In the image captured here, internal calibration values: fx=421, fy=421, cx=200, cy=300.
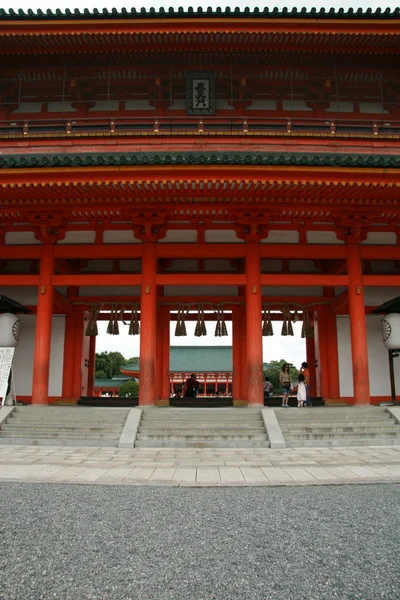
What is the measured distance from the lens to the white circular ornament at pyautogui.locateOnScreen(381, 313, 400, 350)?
1124 cm

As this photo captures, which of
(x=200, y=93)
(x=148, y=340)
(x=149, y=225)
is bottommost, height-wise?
(x=148, y=340)

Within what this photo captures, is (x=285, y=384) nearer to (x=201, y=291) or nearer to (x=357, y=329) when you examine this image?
(x=357, y=329)

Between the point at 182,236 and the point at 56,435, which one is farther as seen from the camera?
the point at 182,236

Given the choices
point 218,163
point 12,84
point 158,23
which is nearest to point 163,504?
point 218,163

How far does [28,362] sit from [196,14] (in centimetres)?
1150

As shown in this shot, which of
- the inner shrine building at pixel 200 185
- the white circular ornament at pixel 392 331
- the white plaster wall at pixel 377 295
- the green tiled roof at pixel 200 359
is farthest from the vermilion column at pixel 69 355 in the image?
the green tiled roof at pixel 200 359

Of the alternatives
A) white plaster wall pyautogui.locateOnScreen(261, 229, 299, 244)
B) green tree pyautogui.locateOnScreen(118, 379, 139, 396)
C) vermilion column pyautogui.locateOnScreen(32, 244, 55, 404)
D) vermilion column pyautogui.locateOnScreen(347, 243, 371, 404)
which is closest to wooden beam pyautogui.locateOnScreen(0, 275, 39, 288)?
vermilion column pyautogui.locateOnScreen(32, 244, 55, 404)

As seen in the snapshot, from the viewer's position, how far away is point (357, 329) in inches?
424

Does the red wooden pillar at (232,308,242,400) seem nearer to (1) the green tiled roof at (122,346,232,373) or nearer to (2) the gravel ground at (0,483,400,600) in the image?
(2) the gravel ground at (0,483,400,600)

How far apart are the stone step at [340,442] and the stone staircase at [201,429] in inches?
25.4

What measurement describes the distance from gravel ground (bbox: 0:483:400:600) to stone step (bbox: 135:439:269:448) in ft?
11.1

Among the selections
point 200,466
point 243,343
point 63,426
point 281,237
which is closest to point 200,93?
point 281,237

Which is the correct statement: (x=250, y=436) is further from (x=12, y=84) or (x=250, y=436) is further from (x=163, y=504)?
(x=12, y=84)

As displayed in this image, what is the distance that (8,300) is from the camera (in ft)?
37.9
